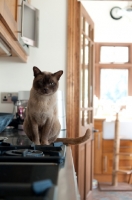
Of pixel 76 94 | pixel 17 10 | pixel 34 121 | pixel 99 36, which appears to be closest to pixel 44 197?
pixel 34 121

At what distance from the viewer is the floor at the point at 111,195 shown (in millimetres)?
3043

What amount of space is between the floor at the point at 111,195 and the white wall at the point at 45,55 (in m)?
1.55

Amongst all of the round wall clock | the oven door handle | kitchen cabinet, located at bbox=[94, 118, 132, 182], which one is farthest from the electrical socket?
the round wall clock

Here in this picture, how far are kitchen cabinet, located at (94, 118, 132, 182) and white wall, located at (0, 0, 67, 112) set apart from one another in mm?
1533

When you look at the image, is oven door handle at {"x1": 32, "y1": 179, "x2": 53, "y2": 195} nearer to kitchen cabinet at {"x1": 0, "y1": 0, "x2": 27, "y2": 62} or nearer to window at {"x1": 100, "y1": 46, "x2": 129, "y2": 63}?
kitchen cabinet at {"x1": 0, "y1": 0, "x2": 27, "y2": 62}

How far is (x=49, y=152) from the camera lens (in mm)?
994

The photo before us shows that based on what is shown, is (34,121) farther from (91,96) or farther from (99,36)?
(99,36)

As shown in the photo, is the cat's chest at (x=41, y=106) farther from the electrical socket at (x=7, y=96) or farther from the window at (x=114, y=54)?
the window at (x=114, y=54)

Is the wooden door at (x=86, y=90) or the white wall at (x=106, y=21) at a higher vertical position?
the white wall at (x=106, y=21)

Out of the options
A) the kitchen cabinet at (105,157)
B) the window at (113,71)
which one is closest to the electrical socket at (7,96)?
the kitchen cabinet at (105,157)

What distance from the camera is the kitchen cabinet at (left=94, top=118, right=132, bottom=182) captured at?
3.60 meters

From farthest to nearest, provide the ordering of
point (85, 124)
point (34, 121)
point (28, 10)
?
point (85, 124) < point (28, 10) < point (34, 121)

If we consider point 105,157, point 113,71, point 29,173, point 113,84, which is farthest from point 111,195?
point 29,173

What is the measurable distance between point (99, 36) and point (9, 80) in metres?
2.27
